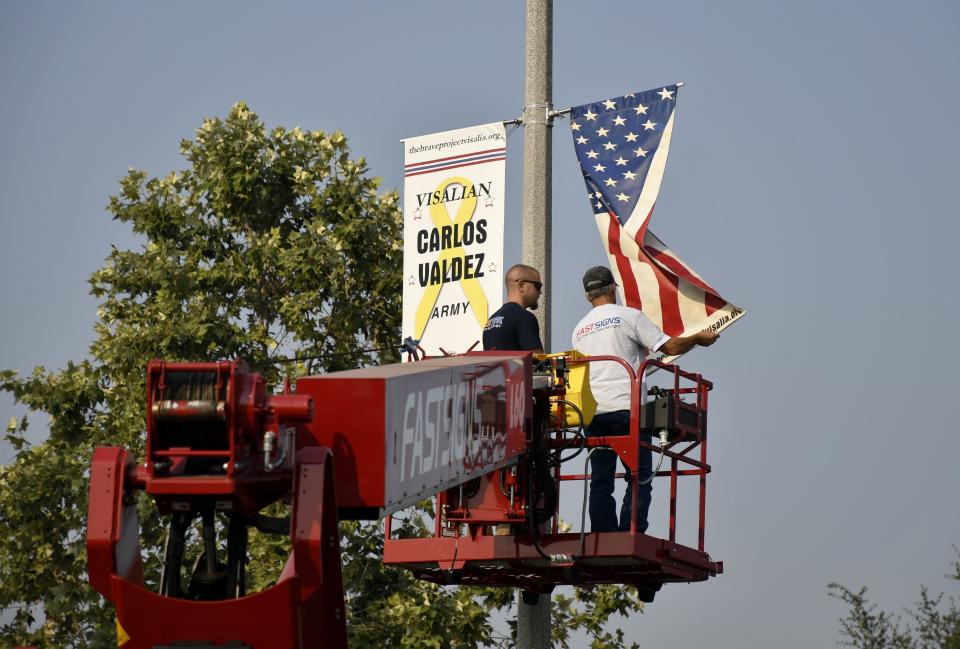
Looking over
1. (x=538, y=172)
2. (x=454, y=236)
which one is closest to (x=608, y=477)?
(x=538, y=172)

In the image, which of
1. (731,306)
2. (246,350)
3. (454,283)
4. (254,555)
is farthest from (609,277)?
(246,350)

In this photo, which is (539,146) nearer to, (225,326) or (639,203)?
(639,203)

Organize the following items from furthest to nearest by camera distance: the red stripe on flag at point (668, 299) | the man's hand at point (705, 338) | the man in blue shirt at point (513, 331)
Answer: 1. the red stripe on flag at point (668, 299)
2. the man's hand at point (705, 338)
3. the man in blue shirt at point (513, 331)

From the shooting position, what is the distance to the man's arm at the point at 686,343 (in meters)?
14.7

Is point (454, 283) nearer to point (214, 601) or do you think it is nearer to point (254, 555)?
point (254, 555)

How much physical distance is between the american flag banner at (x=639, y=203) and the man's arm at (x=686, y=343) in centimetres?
142

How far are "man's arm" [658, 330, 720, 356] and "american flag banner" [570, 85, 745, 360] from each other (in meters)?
1.42

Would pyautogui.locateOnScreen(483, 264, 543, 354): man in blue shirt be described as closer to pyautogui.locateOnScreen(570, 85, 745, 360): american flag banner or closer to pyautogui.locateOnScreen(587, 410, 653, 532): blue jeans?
pyautogui.locateOnScreen(587, 410, 653, 532): blue jeans

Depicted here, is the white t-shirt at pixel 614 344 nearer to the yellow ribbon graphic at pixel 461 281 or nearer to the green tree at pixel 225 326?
the yellow ribbon graphic at pixel 461 281

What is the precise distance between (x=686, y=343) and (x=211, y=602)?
7.46 meters

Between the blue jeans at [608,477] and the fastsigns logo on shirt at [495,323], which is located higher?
the fastsigns logo on shirt at [495,323]

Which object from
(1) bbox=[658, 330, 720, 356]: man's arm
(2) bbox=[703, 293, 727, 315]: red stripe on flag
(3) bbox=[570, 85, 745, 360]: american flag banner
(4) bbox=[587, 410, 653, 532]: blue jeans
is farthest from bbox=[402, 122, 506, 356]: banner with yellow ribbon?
(4) bbox=[587, 410, 653, 532]: blue jeans

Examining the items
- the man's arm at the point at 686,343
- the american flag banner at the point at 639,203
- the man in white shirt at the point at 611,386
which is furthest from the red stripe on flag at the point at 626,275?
the man in white shirt at the point at 611,386

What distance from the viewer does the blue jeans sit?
1378cm
